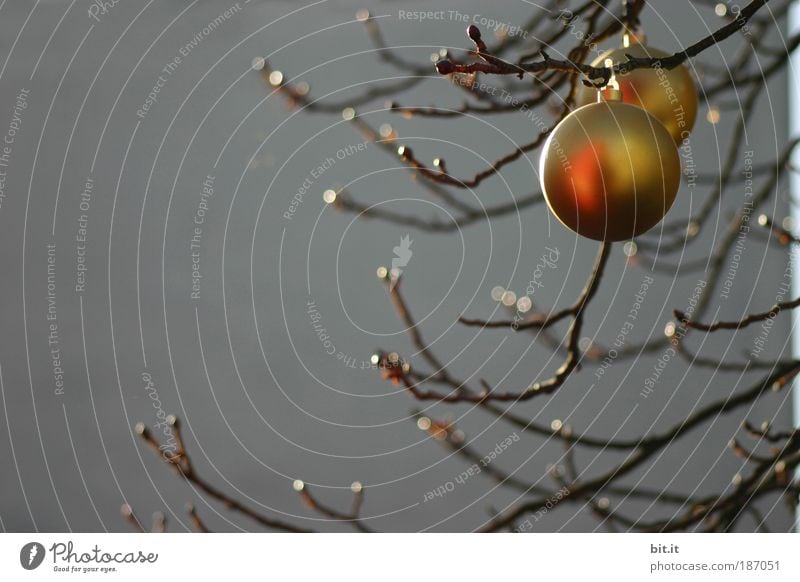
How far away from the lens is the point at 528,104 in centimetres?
73

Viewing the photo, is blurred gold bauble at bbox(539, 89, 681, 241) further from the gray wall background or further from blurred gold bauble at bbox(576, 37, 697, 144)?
the gray wall background

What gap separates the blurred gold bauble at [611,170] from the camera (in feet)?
1.55

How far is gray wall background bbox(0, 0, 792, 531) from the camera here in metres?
1.43

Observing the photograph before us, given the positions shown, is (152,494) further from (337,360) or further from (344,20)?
(344,20)

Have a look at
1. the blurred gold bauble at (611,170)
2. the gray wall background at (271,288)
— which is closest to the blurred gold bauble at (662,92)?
the blurred gold bauble at (611,170)

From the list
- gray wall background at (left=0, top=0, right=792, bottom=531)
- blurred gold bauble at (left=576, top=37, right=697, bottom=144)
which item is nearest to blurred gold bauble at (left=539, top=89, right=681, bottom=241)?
blurred gold bauble at (left=576, top=37, right=697, bottom=144)

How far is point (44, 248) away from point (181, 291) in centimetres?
22

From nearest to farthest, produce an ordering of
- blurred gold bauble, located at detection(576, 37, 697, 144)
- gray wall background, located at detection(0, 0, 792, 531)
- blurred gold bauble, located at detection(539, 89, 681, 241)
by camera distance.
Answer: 1. blurred gold bauble, located at detection(539, 89, 681, 241)
2. blurred gold bauble, located at detection(576, 37, 697, 144)
3. gray wall background, located at detection(0, 0, 792, 531)

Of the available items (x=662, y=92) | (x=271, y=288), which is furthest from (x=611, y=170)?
(x=271, y=288)

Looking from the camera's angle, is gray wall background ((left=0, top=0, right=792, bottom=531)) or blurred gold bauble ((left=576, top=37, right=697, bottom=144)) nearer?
blurred gold bauble ((left=576, top=37, right=697, bottom=144))

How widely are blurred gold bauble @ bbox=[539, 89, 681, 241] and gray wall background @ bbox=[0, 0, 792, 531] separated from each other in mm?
949

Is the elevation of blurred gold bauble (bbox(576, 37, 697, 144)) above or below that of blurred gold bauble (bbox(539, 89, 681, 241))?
above
